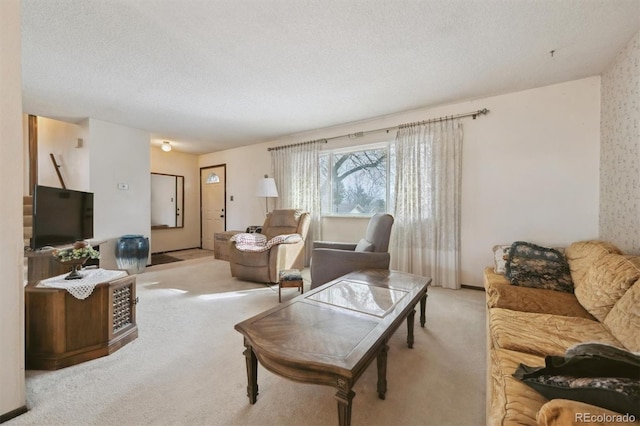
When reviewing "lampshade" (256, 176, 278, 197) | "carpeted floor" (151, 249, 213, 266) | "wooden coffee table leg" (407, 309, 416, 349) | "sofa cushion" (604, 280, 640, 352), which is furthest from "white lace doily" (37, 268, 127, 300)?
"carpeted floor" (151, 249, 213, 266)

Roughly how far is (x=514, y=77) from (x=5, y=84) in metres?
3.85

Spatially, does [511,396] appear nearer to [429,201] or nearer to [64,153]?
[429,201]

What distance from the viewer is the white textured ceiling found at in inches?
68.9

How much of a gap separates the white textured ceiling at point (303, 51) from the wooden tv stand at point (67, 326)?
1864 mm

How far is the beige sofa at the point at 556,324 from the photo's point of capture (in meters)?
0.84

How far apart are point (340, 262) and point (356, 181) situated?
1.81m

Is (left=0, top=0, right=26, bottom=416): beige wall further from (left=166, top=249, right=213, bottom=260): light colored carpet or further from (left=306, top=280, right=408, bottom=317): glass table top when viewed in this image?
(left=166, top=249, right=213, bottom=260): light colored carpet

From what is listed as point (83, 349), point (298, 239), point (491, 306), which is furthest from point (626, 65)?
point (83, 349)

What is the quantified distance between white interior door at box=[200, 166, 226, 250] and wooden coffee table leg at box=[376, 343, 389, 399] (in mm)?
5409

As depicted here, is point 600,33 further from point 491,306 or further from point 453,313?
point 453,313

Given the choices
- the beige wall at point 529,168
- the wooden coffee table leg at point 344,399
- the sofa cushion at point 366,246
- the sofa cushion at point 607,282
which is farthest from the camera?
the sofa cushion at point 366,246

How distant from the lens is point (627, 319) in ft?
4.21

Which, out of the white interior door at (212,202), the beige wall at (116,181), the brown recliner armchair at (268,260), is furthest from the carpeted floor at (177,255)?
the brown recliner armchair at (268,260)

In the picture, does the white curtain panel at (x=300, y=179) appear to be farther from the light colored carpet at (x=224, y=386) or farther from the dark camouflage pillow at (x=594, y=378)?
the dark camouflage pillow at (x=594, y=378)
